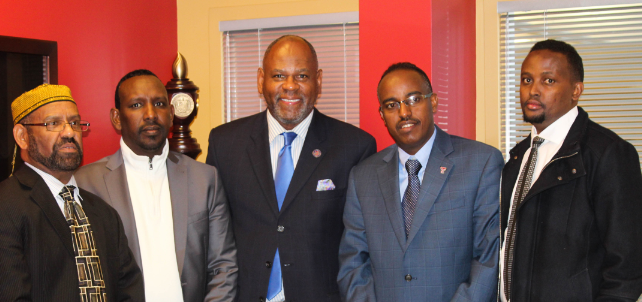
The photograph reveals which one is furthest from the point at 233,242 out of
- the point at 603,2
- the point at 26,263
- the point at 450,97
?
the point at 603,2

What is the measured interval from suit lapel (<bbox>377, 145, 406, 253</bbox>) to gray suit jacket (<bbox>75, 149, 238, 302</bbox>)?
0.70 meters

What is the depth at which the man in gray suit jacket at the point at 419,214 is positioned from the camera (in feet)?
6.79

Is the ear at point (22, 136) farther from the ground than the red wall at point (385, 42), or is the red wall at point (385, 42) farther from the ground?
the red wall at point (385, 42)

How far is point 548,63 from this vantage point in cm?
198

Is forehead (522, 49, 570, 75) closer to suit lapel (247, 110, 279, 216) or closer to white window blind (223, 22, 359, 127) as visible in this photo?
suit lapel (247, 110, 279, 216)

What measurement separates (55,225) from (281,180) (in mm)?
918

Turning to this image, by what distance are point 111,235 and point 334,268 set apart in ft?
3.03

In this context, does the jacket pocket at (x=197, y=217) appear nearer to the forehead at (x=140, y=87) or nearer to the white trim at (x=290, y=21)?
the forehead at (x=140, y=87)

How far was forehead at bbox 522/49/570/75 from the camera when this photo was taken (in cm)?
197

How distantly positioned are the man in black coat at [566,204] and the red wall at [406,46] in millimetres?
870

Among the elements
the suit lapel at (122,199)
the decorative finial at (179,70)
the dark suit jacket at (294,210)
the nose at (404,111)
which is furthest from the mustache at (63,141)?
the decorative finial at (179,70)

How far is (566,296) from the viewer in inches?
70.6

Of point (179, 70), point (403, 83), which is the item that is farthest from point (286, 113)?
point (179, 70)

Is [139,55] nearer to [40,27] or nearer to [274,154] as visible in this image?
[40,27]
